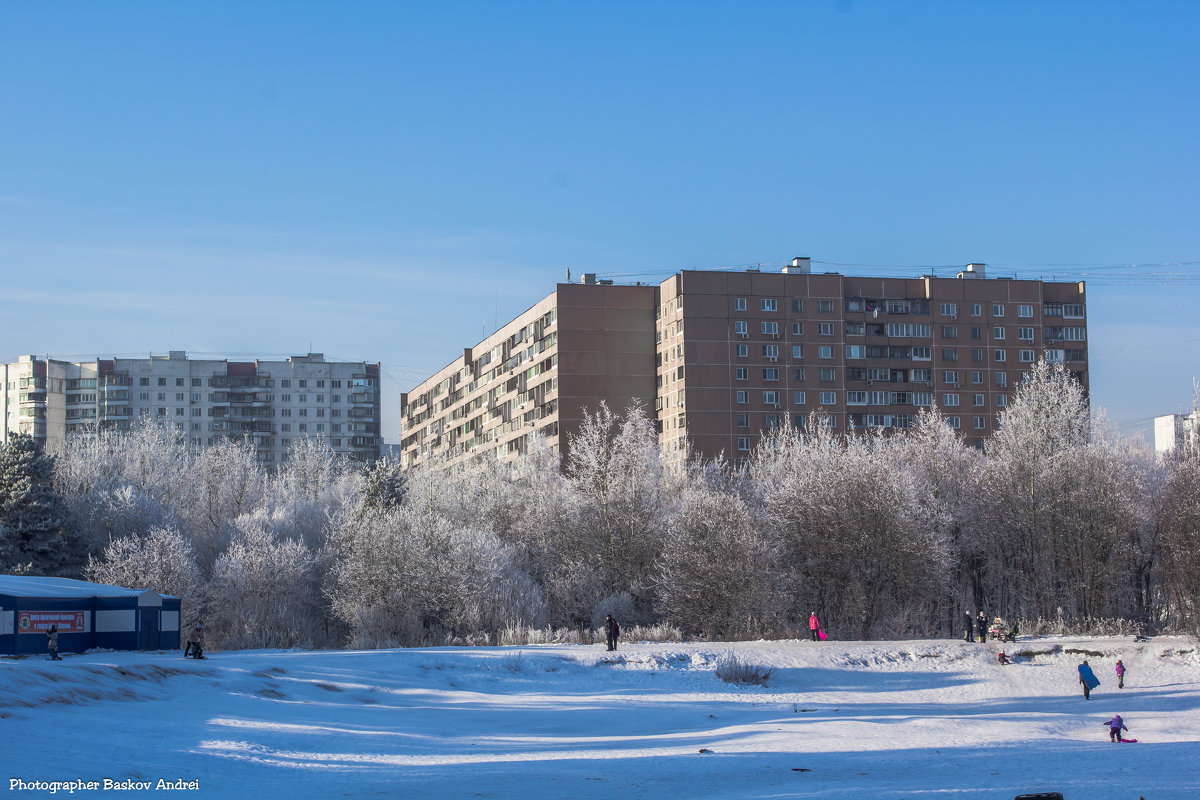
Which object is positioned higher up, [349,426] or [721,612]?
[349,426]

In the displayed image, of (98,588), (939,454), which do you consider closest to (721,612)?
(939,454)

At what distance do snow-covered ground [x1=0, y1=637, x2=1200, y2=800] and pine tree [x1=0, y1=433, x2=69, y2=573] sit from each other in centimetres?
2026

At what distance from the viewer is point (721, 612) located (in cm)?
5659

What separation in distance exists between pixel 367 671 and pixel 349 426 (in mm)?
143013

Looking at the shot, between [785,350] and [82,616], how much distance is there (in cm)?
7422

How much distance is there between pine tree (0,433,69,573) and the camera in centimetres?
6241

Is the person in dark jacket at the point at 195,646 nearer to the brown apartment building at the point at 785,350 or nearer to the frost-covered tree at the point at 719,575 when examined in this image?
the frost-covered tree at the point at 719,575

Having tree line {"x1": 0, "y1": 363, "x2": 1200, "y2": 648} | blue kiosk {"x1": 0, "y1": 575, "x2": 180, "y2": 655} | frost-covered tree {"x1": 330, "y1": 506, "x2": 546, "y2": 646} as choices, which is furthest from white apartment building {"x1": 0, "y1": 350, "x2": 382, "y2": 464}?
blue kiosk {"x1": 0, "y1": 575, "x2": 180, "y2": 655}

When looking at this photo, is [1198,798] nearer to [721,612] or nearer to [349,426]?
[721,612]

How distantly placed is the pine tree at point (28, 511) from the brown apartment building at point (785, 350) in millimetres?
49577

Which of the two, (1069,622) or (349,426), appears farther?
(349,426)

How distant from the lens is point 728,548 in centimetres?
5688

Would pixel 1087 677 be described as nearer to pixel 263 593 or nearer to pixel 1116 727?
pixel 1116 727

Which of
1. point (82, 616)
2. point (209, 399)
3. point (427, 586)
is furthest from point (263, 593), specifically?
point (209, 399)
